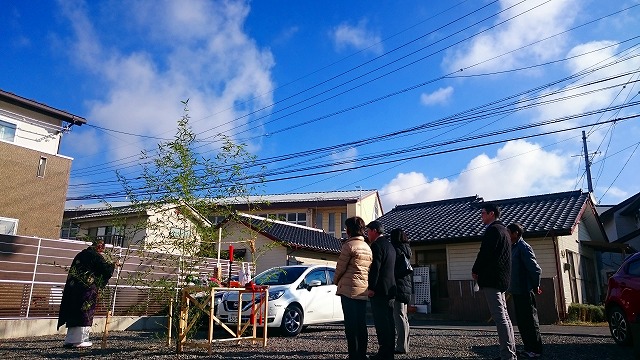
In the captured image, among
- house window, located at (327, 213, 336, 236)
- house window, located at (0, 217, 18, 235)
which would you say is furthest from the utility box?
house window, located at (327, 213, 336, 236)

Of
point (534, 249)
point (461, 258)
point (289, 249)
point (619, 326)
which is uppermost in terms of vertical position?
point (289, 249)

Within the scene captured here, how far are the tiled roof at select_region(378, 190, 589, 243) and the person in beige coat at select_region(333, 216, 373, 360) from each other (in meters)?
10.9

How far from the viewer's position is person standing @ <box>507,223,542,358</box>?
6.29 m

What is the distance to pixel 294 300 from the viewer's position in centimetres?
962

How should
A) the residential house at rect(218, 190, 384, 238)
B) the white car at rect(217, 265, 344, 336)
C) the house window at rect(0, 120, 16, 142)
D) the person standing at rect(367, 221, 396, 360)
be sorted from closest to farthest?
the person standing at rect(367, 221, 396, 360) → the white car at rect(217, 265, 344, 336) → the house window at rect(0, 120, 16, 142) → the residential house at rect(218, 190, 384, 238)

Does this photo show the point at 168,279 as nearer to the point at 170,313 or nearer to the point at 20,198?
the point at 170,313

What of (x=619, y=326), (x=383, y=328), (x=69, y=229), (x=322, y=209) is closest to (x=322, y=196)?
(x=322, y=209)

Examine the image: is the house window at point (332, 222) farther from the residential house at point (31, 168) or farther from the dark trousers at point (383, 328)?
the dark trousers at point (383, 328)

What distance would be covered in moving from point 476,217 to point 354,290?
14.0 metres

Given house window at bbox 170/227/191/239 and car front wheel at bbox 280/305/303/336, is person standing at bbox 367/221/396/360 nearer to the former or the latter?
house window at bbox 170/227/191/239

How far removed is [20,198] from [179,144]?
12528 mm

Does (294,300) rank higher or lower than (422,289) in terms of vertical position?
lower

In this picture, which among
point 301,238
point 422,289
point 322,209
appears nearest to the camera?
point 422,289

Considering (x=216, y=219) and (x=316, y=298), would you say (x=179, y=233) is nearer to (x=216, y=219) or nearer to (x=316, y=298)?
(x=216, y=219)
